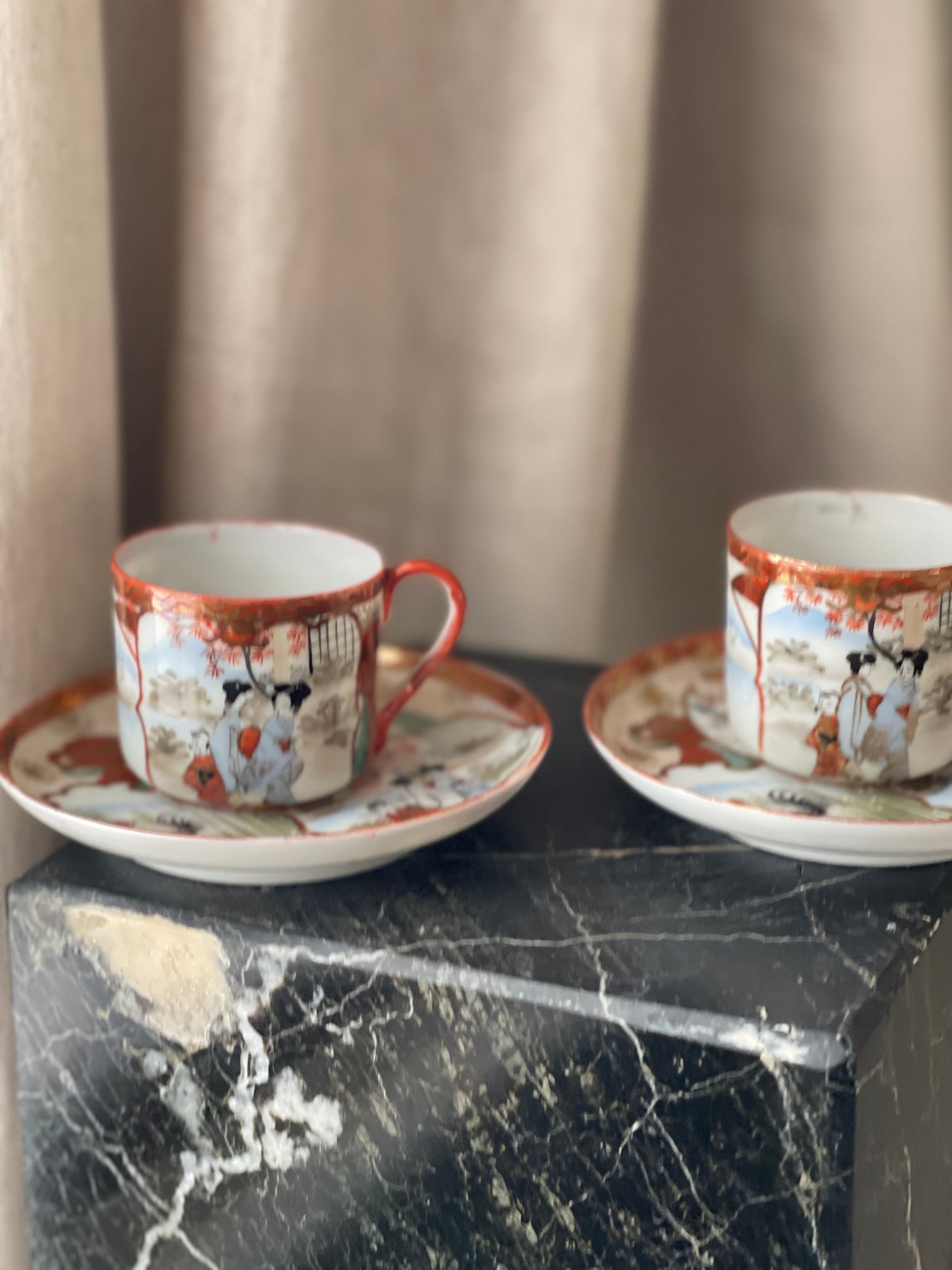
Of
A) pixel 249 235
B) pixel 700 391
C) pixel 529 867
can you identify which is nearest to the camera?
pixel 529 867

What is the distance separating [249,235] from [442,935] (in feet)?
1.43

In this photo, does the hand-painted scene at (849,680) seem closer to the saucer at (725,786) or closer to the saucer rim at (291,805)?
the saucer at (725,786)

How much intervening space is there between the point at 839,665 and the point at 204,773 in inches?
11.9

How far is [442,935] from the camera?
599 millimetres

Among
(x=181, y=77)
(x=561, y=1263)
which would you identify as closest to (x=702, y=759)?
(x=561, y=1263)

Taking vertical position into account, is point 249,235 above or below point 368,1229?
above

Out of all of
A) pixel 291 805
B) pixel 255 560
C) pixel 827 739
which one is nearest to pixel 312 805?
pixel 291 805

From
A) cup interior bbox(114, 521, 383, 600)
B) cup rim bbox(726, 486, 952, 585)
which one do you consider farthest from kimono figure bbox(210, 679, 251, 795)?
cup rim bbox(726, 486, 952, 585)

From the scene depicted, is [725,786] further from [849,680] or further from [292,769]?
[292,769]

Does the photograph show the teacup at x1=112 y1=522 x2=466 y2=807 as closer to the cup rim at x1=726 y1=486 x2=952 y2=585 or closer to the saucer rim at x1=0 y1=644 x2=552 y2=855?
the saucer rim at x1=0 y1=644 x2=552 y2=855

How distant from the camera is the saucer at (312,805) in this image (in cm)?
60

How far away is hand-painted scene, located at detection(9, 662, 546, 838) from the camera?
65cm

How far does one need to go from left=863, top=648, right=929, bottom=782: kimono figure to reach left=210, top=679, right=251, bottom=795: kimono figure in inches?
11.6

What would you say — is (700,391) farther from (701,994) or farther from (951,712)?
(701,994)
